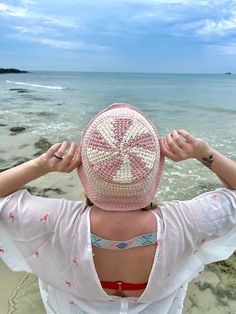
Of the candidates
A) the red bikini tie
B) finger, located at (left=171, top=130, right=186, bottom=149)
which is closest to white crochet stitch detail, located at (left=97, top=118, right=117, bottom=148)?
finger, located at (left=171, top=130, right=186, bottom=149)

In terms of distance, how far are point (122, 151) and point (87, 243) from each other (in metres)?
0.42

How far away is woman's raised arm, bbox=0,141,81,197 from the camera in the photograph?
4.49ft

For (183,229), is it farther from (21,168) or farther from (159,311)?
(21,168)

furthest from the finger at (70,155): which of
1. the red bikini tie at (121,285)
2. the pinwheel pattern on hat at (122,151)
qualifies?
the red bikini tie at (121,285)

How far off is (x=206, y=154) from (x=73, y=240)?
25.4 inches

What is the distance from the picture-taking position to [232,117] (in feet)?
44.2

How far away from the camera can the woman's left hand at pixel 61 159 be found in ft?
4.48

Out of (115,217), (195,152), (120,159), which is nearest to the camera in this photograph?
(120,159)

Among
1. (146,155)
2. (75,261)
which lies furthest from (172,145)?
(75,261)

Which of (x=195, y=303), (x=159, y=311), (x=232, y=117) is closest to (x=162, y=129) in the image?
(x=232, y=117)

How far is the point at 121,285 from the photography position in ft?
5.02

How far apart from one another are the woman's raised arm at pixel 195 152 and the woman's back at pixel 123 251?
0.86 feet

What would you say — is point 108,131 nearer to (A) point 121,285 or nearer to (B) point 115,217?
(B) point 115,217

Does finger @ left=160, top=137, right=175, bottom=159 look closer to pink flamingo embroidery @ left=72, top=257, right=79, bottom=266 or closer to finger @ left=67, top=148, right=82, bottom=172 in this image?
finger @ left=67, top=148, right=82, bottom=172
